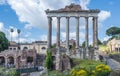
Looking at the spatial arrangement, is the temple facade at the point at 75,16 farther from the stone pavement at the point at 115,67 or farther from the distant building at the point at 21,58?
the stone pavement at the point at 115,67

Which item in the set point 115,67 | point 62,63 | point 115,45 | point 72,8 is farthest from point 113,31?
point 115,67

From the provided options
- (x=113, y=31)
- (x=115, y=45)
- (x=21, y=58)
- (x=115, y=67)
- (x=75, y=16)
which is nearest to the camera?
(x=115, y=67)

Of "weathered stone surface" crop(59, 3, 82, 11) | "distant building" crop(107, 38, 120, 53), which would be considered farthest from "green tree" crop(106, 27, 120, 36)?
"weathered stone surface" crop(59, 3, 82, 11)

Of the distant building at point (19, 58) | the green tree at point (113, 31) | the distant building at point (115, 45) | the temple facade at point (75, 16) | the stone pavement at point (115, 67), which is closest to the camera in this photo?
the stone pavement at point (115, 67)

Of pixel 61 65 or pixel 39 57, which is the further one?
pixel 39 57

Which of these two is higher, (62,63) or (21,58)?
(21,58)

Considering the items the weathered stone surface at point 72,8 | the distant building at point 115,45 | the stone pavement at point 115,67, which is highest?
the weathered stone surface at point 72,8

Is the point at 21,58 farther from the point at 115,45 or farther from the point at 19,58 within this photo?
the point at 115,45

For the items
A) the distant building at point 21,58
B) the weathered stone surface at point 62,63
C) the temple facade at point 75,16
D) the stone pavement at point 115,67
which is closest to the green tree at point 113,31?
the distant building at point 21,58

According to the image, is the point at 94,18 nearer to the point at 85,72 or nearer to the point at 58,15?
the point at 58,15

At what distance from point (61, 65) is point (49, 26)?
15907 millimetres

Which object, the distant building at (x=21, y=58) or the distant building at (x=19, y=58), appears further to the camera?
the distant building at (x=21, y=58)

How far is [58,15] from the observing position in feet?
298

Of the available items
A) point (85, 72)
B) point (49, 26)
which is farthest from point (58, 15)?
point (85, 72)
